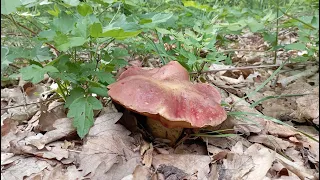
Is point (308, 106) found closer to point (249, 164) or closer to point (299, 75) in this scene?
point (299, 75)

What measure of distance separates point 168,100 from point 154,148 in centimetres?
37

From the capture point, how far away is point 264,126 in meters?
2.30

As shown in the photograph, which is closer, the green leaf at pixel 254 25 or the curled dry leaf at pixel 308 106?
the green leaf at pixel 254 25

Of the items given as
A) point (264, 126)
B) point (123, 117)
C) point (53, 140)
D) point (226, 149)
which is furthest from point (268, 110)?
point (53, 140)

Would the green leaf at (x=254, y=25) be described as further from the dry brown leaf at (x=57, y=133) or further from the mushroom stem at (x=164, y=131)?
the dry brown leaf at (x=57, y=133)

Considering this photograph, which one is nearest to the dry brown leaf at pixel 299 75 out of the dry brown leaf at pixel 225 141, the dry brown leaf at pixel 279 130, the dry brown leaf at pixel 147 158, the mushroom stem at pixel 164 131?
the dry brown leaf at pixel 279 130

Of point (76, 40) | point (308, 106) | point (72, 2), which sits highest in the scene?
point (72, 2)

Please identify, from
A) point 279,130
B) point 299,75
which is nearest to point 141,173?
point 279,130

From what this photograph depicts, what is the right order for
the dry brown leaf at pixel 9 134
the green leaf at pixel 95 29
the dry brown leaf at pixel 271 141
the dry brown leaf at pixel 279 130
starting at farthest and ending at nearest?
1. the dry brown leaf at pixel 279 130
2. the dry brown leaf at pixel 271 141
3. the dry brown leaf at pixel 9 134
4. the green leaf at pixel 95 29

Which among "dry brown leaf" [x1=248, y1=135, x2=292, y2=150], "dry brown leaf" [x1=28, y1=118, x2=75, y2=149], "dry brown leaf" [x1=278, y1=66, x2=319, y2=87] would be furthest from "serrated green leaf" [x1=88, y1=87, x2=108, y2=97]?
"dry brown leaf" [x1=278, y1=66, x2=319, y2=87]

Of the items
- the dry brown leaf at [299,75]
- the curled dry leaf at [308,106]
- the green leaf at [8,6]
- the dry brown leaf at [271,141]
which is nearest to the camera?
the green leaf at [8,6]

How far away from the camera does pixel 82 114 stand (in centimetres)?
191

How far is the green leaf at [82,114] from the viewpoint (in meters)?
1.89

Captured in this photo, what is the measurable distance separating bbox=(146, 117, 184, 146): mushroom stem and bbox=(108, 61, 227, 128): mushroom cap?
16cm
